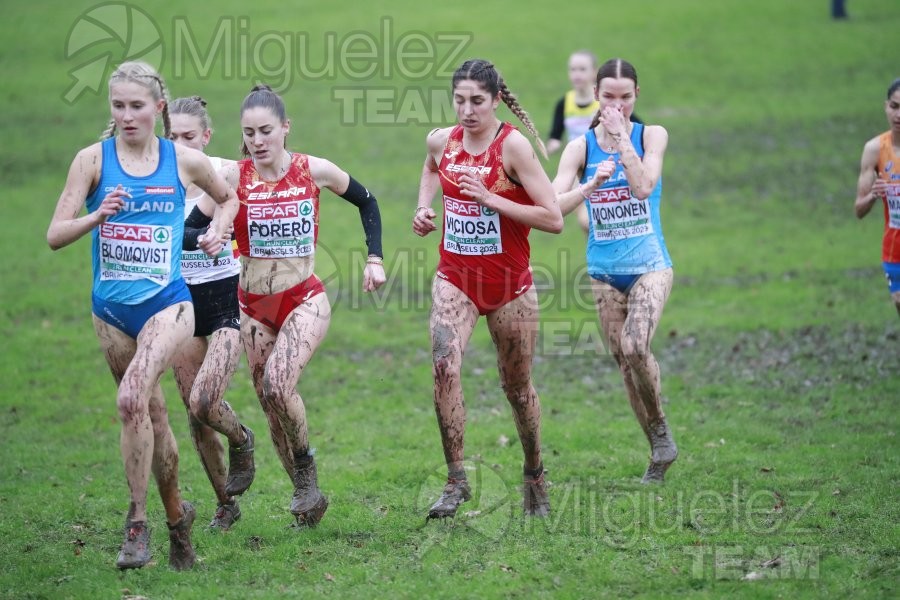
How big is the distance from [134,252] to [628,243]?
3.43 meters

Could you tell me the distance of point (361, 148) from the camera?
23656mm

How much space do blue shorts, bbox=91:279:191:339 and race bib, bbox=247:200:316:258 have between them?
2.65 ft

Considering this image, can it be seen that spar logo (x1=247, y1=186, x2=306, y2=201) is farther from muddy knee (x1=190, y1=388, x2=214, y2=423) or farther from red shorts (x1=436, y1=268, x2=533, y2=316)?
muddy knee (x1=190, y1=388, x2=214, y2=423)

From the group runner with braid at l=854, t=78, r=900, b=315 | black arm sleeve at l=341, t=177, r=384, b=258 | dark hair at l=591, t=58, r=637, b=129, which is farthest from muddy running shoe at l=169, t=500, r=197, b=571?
runner with braid at l=854, t=78, r=900, b=315

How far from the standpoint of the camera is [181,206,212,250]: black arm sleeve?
6.57m

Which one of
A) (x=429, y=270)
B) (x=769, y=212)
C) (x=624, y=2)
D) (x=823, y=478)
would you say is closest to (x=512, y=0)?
(x=624, y=2)

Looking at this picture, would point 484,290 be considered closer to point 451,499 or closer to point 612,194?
point 451,499

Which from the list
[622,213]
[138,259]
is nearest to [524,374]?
[622,213]

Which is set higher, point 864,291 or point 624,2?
point 624,2

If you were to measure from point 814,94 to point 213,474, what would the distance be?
23527mm

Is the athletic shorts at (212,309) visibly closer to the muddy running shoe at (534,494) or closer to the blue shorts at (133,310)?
the blue shorts at (133,310)

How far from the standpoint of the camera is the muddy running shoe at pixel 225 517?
6973 millimetres

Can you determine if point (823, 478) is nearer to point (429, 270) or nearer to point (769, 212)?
point (429, 270)

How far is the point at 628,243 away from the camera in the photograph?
7.54 m
